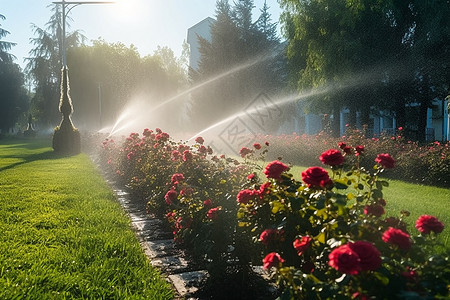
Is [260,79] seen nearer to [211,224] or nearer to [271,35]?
[271,35]

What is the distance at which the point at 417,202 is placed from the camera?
23.2ft

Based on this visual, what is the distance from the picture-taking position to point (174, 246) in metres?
4.32

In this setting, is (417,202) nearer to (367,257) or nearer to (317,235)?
(317,235)

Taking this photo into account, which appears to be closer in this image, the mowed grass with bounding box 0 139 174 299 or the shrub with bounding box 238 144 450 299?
the shrub with bounding box 238 144 450 299

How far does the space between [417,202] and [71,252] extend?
5.63 meters

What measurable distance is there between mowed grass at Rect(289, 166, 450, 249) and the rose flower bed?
235 centimetres

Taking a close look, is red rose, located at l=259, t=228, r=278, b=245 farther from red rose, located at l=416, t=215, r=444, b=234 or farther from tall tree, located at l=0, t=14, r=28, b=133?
tall tree, located at l=0, t=14, r=28, b=133

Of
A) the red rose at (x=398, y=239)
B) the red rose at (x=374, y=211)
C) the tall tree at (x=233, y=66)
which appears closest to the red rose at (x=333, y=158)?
the red rose at (x=374, y=211)

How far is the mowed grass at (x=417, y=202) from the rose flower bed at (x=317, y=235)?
7.72ft

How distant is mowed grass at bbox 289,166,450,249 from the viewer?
218 inches

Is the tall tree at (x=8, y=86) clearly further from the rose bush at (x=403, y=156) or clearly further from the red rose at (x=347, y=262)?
the red rose at (x=347, y=262)

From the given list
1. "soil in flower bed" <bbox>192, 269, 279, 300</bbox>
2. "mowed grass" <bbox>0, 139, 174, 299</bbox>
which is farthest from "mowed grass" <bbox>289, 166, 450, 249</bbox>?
"mowed grass" <bbox>0, 139, 174, 299</bbox>

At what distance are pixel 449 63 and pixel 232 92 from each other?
1823cm

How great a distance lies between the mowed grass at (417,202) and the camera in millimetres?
5530
